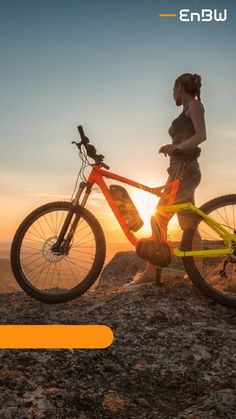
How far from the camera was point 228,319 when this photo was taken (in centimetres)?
531

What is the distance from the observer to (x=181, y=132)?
6066 mm

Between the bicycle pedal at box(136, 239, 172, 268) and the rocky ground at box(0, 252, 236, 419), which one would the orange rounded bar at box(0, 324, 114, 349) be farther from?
the bicycle pedal at box(136, 239, 172, 268)

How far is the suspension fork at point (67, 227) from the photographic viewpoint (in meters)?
5.78

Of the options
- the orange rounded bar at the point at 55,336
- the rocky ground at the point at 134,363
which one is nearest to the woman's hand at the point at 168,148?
the rocky ground at the point at 134,363

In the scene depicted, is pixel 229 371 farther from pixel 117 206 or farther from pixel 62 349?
pixel 117 206

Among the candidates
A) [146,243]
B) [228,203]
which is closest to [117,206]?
[146,243]

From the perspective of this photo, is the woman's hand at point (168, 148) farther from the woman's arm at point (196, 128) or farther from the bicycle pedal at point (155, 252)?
the bicycle pedal at point (155, 252)

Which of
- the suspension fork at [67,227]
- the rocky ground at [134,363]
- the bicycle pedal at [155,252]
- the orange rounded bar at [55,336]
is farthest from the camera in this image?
the suspension fork at [67,227]

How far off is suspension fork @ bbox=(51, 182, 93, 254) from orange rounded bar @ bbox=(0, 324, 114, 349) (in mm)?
1209

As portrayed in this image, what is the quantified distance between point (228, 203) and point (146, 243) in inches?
47.6

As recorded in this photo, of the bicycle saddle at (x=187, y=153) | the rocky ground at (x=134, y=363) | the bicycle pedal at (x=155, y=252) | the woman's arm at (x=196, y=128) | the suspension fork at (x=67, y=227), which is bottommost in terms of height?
the rocky ground at (x=134, y=363)

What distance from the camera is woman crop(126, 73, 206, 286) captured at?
229 inches

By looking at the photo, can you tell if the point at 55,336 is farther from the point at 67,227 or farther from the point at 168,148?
the point at 168,148

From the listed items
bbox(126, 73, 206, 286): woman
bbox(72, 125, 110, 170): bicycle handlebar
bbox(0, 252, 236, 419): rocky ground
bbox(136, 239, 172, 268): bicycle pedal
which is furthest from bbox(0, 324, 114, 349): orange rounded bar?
bbox(72, 125, 110, 170): bicycle handlebar
